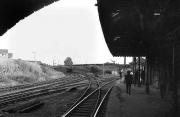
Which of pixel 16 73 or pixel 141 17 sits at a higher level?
pixel 141 17

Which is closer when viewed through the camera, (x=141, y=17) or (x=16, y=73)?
(x=141, y=17)

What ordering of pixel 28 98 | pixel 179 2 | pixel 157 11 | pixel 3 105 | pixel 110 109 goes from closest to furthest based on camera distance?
1. pixel 179 2
2. pixel 157 11
3. pixel 110 109
4. pixel 3 105
5. pixel 28 98

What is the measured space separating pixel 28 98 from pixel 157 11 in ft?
35.9

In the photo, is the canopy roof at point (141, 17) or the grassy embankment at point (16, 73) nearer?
the canopy roof at point (141, 17)

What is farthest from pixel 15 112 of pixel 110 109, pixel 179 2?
pixel 179 2

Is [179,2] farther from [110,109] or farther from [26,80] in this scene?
[26,80]

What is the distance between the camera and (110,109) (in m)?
15.2

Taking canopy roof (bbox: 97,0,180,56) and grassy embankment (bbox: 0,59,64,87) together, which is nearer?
canopy roof (bbox: 97,0,180,56)

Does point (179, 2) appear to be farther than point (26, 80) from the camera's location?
No

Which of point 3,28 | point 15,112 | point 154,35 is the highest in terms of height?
point 154,35

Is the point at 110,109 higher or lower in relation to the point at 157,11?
lower

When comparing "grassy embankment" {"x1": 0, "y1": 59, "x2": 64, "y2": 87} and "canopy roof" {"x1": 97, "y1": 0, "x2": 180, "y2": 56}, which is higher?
"canopy roof" {"x1": 97, "y1": 0, "x2": 180, "y2": 56}

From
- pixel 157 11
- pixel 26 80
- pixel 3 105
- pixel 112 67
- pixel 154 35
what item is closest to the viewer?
pixel 157 11

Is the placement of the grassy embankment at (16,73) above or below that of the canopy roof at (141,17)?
below
